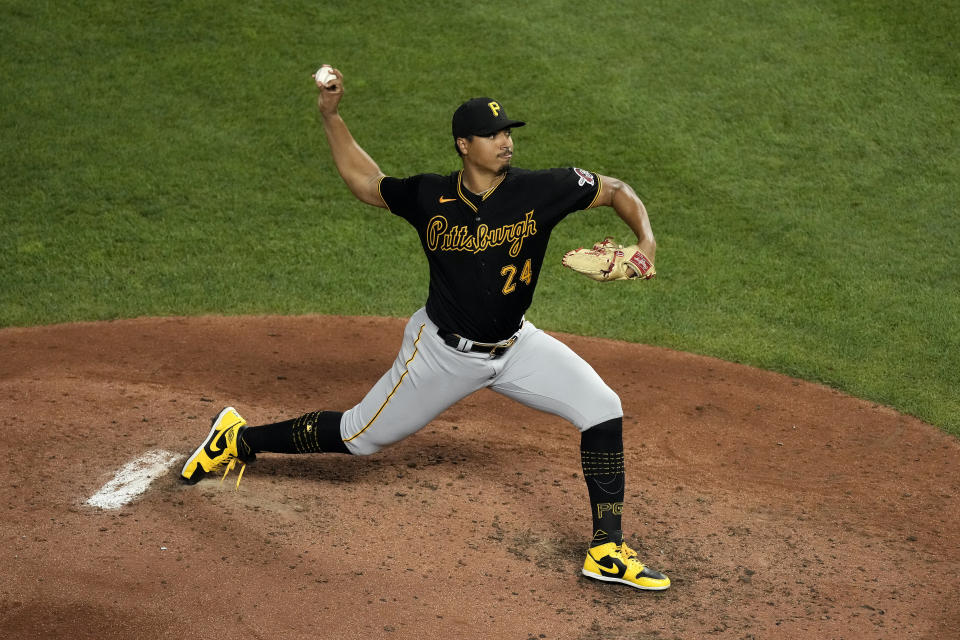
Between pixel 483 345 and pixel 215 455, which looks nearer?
pixel 483 345

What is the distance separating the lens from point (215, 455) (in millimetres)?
5379

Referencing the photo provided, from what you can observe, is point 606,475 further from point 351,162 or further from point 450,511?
point 351,162

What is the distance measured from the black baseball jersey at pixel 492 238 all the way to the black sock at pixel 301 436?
75 cm

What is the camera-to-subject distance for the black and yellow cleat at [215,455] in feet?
17.6

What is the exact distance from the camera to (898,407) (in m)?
6.78

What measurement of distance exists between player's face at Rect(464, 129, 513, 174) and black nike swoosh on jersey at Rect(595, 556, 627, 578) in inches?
67.8

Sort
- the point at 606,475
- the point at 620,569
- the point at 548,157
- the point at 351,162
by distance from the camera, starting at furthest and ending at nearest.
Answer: the point at 548,157 → the point at 351,162 → the point at 606,475 → the point at 620,569

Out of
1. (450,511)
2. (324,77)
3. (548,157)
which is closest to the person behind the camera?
(324,77)

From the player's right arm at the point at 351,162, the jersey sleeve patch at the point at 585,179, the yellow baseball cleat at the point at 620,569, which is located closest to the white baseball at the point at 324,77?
the player's right arm at the point at 351,162

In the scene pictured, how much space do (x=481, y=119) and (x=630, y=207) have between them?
74 centimetres

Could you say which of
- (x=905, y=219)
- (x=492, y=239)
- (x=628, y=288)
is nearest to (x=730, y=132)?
(x=905, y=219)

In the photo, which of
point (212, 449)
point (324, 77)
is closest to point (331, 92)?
point (324, 77)

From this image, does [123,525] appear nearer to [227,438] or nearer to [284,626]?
[227,438]

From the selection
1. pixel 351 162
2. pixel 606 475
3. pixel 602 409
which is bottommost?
pixel 606 475
